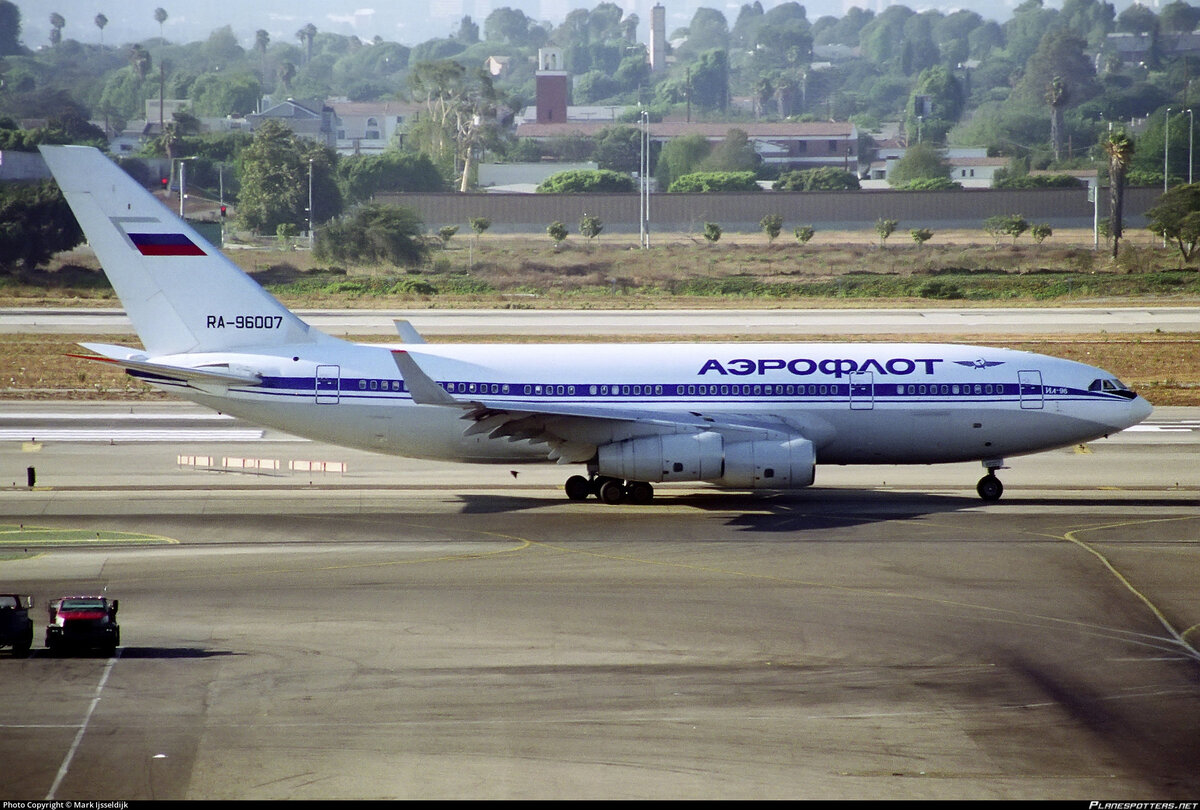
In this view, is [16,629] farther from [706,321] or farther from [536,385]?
[706,321]

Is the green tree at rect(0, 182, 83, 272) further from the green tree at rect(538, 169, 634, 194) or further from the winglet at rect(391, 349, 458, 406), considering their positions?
the green tree at rect(538, 169, 634, 194)

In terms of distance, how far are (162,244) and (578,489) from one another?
479 inches

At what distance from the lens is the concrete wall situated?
14175cm

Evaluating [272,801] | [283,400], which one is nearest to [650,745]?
[272,801]

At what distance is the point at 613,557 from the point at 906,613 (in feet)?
21.7

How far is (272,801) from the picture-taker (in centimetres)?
1493

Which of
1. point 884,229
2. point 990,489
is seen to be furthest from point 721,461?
point 884,229

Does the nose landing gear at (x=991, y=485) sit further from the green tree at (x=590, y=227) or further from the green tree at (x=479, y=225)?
the green tree at (x=479, y=225)

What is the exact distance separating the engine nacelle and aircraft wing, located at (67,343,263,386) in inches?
385

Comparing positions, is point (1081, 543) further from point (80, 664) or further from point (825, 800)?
point (80, 664)

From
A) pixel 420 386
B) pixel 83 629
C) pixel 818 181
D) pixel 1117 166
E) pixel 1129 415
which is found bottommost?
pixel 83 629

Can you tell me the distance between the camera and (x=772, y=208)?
469 feet

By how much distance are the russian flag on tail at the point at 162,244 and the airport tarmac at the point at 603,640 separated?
20.7 ft

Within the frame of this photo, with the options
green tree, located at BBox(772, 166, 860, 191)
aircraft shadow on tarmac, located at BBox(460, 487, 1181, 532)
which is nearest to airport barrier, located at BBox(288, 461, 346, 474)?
aircraft shadow on tarmac, located at BBox(460, 487, 1181, 532)
